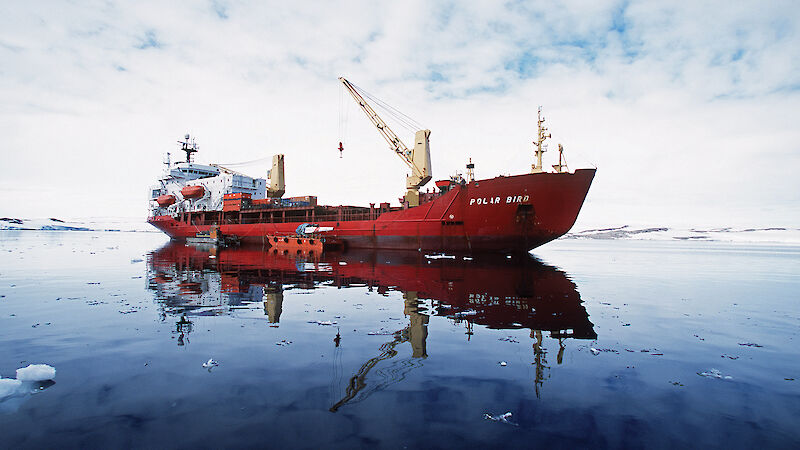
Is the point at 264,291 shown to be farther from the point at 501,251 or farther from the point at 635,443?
the point at 501,251

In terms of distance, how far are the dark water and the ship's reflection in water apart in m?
0.10

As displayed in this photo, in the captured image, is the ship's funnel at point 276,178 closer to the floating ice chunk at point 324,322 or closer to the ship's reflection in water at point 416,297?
the ship's reflection in water at point 416,297

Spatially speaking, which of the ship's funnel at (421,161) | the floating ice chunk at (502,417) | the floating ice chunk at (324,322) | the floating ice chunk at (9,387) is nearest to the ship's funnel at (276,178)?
the ship's funnel at (421,161)

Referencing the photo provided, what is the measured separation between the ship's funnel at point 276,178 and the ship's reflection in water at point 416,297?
3221 centimetres

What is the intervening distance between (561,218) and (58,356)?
1141 inches

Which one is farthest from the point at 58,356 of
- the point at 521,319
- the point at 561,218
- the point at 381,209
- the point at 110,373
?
the point at 381,209

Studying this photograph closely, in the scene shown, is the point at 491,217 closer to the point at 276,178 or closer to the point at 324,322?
the point at 324,322

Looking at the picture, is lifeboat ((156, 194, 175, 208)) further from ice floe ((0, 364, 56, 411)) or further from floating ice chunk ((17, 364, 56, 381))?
floating ice chunk ((17, 364, 56, 381))

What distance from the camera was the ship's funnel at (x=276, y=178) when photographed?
5003cm

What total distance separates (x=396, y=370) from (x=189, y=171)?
2524 inches

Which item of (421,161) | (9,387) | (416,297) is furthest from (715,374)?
(421,161)

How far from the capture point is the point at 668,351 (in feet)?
22.9

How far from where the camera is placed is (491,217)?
2984 centimetres

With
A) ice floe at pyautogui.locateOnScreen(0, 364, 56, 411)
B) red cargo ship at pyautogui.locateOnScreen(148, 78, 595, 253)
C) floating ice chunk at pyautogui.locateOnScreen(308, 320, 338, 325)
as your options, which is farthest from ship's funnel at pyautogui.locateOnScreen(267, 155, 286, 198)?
ice floe at pyautogui.locateOnScreen(0, 364, 56, 411)
